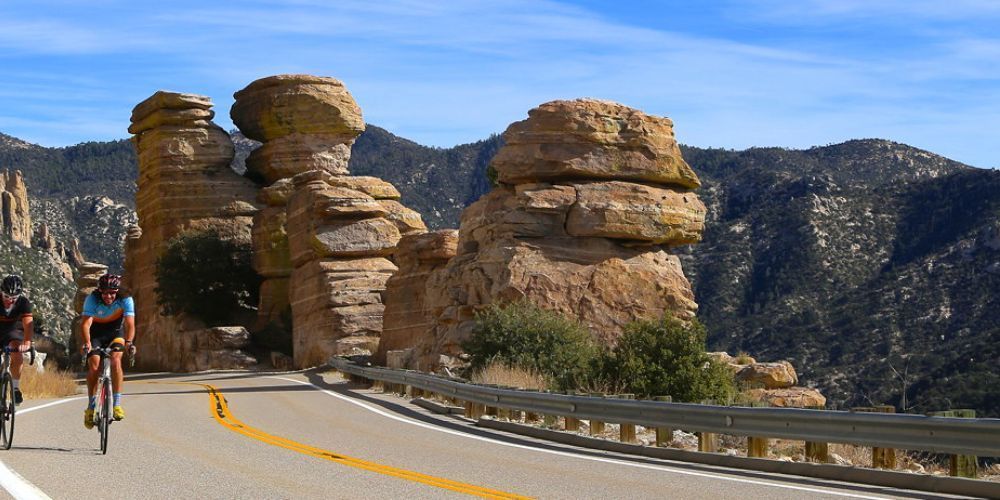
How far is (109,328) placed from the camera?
1448cm

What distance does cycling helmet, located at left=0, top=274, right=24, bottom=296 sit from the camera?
13984 millimetres

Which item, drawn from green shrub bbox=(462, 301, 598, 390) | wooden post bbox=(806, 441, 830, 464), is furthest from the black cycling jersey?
green shrub bbox=(462, 301, 598, 390)

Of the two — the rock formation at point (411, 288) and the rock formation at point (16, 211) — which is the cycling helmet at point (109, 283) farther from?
the rock formation at point (16, 211)

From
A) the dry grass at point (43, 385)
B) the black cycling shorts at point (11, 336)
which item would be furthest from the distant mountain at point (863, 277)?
the black cycling shorts at point (11, 336)

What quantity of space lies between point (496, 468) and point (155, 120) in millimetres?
52733

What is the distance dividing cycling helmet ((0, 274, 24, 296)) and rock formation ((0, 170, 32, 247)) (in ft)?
411

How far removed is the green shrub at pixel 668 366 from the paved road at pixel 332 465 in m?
5.11

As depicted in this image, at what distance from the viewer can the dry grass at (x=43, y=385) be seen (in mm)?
28016

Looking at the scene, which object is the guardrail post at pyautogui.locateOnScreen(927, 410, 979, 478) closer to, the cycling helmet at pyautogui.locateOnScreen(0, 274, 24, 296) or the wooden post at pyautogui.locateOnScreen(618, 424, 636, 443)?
the wooden post at pyautogui.locateOnScreen(618, 424, 636, 443)

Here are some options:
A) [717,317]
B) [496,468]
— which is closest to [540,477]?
[496,468]

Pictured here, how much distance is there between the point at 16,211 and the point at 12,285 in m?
132

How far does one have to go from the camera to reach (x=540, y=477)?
41.5 ft

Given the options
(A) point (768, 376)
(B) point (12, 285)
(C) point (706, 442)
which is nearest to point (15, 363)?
(B) point (12, 285)

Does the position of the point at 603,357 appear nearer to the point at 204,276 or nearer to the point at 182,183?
the point at 204,276
